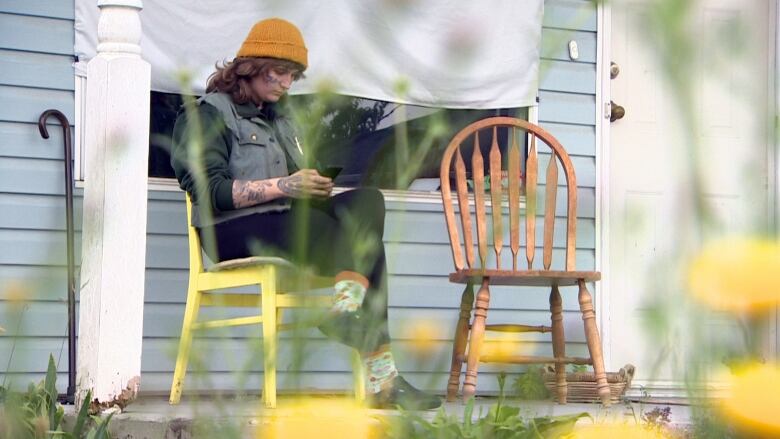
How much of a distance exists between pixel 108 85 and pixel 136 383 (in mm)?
655

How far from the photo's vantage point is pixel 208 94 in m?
2.93

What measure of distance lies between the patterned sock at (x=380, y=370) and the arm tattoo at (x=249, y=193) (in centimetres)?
54

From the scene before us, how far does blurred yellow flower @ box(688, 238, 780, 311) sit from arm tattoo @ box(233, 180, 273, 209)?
2.35 meters

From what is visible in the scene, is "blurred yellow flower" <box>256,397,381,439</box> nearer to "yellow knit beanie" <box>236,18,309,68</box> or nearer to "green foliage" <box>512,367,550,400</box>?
"green foliage" <box>512,367,550,400</box>

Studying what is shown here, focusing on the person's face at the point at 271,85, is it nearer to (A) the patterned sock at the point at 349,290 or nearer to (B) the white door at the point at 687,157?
(A) the patterned sock at the point at 349,290

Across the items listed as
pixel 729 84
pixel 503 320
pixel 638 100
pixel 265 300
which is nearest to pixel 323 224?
pixel 265 300

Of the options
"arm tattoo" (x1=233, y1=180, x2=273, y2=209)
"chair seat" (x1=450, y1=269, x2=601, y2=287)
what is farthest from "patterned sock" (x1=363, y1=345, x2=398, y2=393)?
"chair seat" (x1=450, y1=269, x2=601, y2=287)

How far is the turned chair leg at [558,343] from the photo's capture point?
3252mm

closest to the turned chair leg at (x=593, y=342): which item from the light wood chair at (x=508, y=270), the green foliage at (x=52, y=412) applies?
the light wood chair at (x=508, y=270)

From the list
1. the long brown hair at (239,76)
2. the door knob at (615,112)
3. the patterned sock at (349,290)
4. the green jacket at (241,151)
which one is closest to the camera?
the patterned sock at (349,290)

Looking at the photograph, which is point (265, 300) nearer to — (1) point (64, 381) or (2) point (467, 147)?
(1) point (64, 381)

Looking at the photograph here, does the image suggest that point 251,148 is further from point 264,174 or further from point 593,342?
point 593,342

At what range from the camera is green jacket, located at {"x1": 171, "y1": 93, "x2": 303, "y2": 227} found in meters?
2.65

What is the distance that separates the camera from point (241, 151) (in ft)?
9.36
